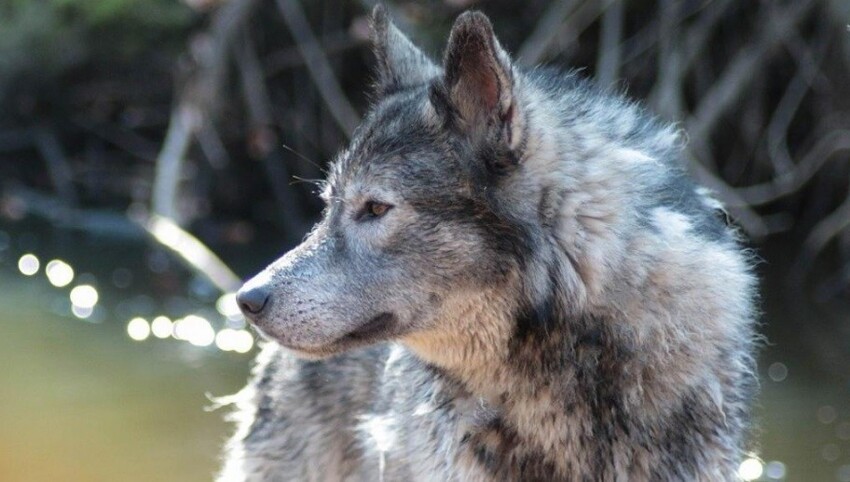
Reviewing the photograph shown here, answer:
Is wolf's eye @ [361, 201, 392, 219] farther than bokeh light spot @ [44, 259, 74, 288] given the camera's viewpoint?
No

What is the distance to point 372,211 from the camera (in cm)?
345

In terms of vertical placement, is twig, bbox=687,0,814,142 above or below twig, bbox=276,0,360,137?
below

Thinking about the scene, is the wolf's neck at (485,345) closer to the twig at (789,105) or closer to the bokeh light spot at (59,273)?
the twig at (789,105)

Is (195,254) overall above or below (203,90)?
below

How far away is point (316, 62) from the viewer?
917 centimetres

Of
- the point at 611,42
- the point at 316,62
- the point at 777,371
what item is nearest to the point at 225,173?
the point at 316,62

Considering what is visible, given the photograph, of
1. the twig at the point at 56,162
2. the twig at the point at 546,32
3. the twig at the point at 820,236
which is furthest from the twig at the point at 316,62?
the twig at the point at 820,236

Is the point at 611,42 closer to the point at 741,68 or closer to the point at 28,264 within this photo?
the point at 741,68

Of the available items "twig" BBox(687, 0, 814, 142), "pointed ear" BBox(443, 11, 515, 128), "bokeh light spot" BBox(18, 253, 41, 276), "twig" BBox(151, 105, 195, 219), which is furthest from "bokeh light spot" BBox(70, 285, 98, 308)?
"pointed ear" BBox(443, 11, 515, 128)

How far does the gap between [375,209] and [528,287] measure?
49cm

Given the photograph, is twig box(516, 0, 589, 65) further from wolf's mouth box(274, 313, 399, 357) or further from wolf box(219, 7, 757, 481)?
wolf's mouth box(274, 313, 399, 357)

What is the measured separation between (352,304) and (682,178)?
1048 millimetres

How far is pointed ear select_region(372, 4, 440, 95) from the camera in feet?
12.6

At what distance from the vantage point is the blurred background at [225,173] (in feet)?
21.6
